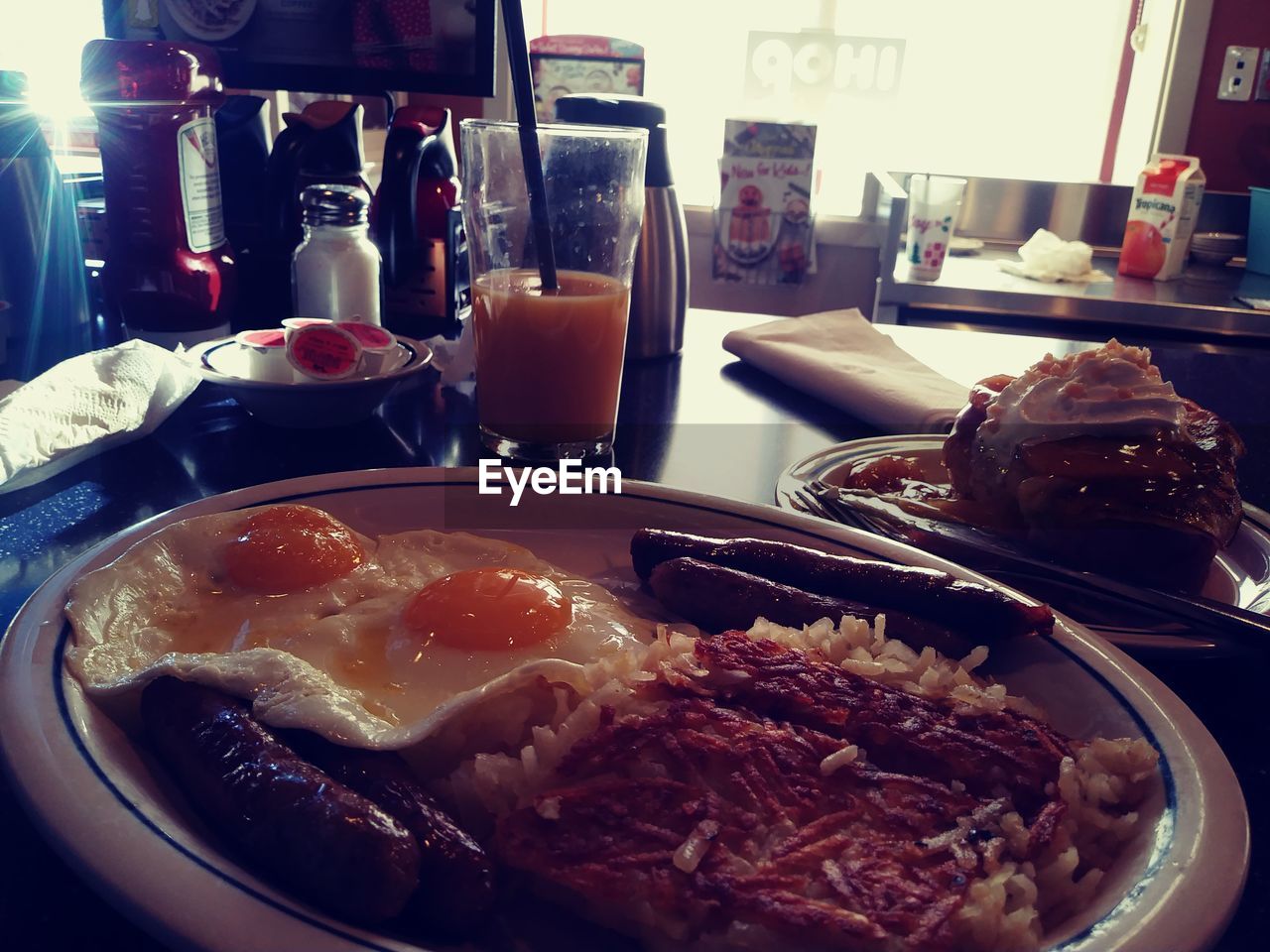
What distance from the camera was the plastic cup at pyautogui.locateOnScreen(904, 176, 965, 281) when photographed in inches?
164

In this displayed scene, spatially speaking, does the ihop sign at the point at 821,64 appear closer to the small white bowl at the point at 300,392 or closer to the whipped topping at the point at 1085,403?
the small white bowl at the point at 300,392

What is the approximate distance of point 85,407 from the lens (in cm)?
147

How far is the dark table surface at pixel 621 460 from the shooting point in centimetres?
72

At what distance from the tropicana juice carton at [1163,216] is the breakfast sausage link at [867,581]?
3.87 m

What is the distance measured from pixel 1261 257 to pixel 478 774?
488cm

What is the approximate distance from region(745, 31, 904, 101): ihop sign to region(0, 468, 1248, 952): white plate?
4.60 metres

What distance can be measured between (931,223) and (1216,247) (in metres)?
1.53


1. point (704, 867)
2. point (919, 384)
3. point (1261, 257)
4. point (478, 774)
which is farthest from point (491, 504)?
point (1261, 257)

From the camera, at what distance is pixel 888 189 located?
454 centimetres

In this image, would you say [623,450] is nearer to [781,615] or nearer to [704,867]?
[781,615]

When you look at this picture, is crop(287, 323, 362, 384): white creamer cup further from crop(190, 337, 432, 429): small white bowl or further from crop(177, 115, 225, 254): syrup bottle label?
crop(177, 115, 225, 254): syrup bottle label

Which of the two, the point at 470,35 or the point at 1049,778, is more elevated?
the point at 470,35

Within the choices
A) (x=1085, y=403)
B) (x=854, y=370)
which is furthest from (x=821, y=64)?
(x=1085, y=403)

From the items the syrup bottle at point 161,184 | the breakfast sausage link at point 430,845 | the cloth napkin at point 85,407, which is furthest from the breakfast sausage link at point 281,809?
the syrup bottle at point 161,184
